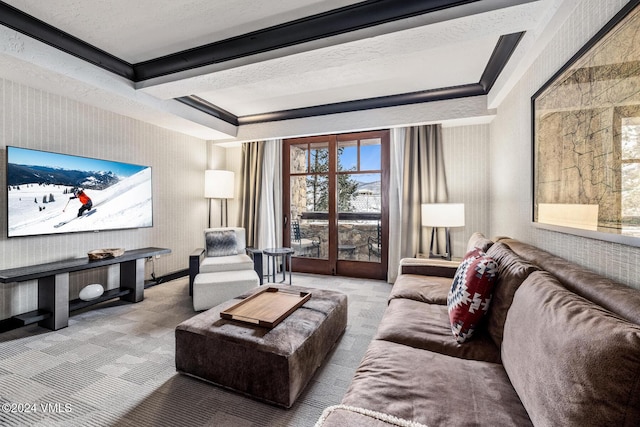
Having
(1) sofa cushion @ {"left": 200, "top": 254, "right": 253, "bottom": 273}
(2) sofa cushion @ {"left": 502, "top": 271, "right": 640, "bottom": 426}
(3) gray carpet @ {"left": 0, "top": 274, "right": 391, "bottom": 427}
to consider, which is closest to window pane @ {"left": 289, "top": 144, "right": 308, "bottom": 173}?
(1) sofa cushion @ {"left": 200, "top": 254, "right": 253, "bottom": 273}

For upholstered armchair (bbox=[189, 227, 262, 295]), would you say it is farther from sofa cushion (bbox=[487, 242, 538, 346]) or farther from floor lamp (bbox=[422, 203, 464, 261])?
sofa cushion (bbox=[487, 242, 538, 346])

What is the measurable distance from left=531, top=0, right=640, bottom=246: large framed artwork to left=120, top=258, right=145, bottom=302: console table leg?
4.04 meters

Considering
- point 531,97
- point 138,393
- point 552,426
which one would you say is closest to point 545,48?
point 531,97

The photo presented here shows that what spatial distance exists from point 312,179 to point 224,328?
10.5 feet

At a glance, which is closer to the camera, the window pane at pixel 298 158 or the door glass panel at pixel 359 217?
the door glass panel at pixel 359 217

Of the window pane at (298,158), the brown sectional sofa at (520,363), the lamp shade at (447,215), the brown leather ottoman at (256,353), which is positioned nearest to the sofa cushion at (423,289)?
the brown sectional sofa at (520,363)

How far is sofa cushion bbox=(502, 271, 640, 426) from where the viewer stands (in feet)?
2.28

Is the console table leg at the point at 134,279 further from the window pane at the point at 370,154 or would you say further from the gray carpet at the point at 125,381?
the window pane at the point at 370,154

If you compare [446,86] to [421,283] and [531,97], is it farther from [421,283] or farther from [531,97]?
[421,283]

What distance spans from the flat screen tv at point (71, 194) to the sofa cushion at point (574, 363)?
392 cm

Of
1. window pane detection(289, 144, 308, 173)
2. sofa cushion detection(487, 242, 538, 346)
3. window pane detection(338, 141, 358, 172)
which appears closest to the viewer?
sofa cushion detection(487, 242, 538, 346)

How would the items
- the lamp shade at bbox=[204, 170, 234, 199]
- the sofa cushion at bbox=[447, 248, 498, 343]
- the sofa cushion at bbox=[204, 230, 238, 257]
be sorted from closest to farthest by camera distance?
the sofa cushion at bbox=[447, 248, 498, 343] < the sofa cushion at bbox=[204, 230, 238, 257] < the lamp shade at bbox=[204, 170, 234, 199]

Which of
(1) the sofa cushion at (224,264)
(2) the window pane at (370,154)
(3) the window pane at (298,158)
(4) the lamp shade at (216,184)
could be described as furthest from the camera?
(3) the window pane at (298,158)

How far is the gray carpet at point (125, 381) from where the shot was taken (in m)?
1.53
